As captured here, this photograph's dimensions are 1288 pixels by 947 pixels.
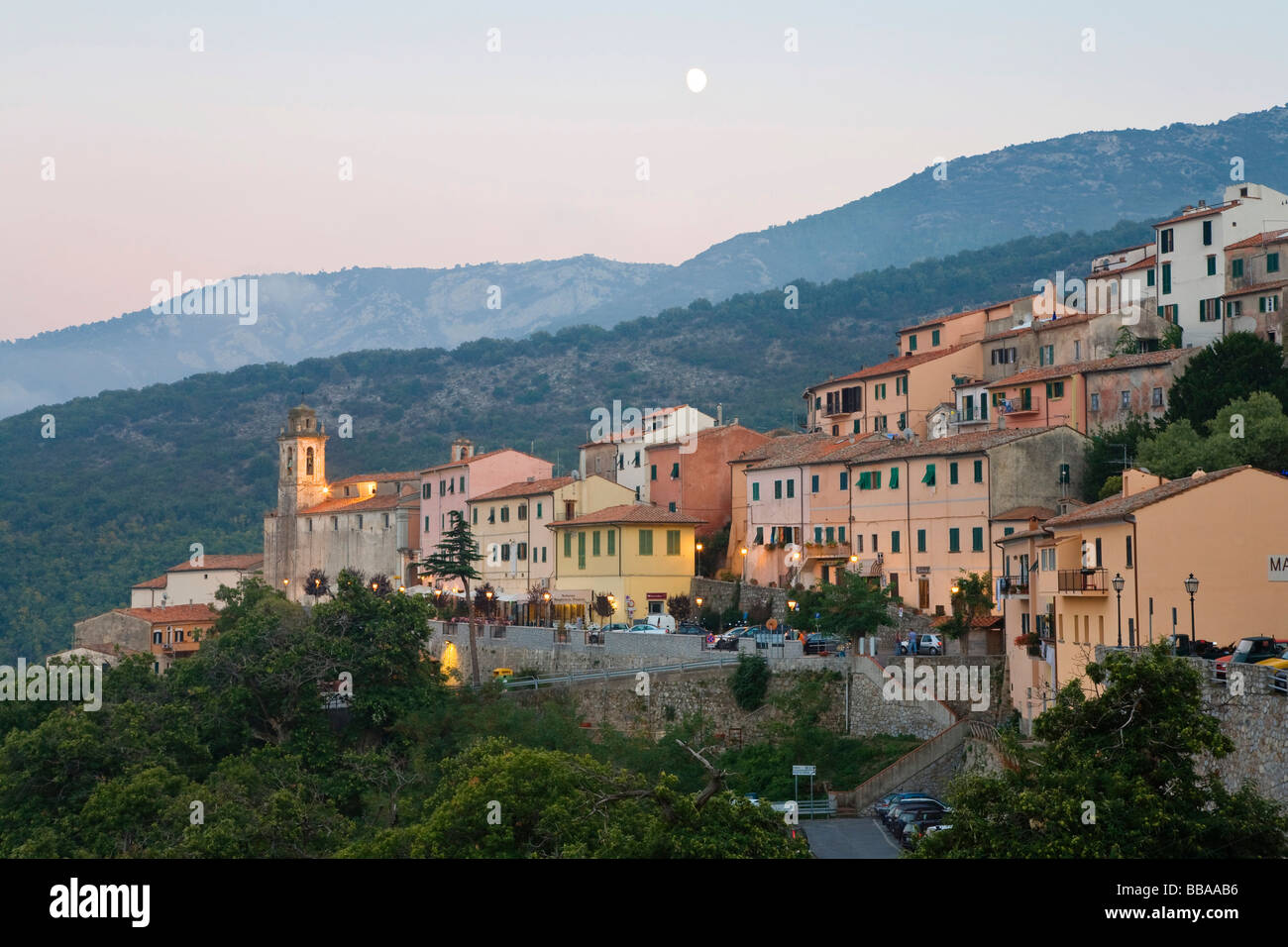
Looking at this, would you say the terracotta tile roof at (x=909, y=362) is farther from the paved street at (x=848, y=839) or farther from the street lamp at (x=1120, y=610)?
the street lamp at (x=1120, y=610)

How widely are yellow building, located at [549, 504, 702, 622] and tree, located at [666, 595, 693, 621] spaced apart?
141 cm

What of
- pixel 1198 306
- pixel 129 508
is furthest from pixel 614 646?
pixel 129 508

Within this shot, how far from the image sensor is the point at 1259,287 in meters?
63.5

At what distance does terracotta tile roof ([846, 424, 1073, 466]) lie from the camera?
56.5 m

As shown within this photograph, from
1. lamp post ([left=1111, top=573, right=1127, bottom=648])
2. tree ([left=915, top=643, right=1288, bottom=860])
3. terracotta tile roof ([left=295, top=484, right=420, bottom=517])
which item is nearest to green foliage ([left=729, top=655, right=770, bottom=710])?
Result: lamp post ([left=1111, top=573, right=1127, bottom=648])

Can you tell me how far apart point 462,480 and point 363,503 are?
13032mm

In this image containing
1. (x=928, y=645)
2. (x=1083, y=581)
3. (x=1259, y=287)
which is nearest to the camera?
(x=1083, y=581)

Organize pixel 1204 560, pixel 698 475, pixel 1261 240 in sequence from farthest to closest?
pixel 698 475 → pixel 1261 240 → pixel 1204 560

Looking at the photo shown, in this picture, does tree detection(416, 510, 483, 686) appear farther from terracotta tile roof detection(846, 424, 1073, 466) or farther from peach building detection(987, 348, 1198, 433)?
peach building detection(987, 348, 1198, 433)

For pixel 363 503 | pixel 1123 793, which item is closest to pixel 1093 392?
pixel 1123 793

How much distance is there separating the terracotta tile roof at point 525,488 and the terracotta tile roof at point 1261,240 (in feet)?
103

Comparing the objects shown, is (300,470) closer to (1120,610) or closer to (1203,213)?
(1203,213)

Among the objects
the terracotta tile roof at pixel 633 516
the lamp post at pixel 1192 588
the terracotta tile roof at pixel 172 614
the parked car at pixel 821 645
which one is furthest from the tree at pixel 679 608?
the terracotta tile roof at pixel 172 614
